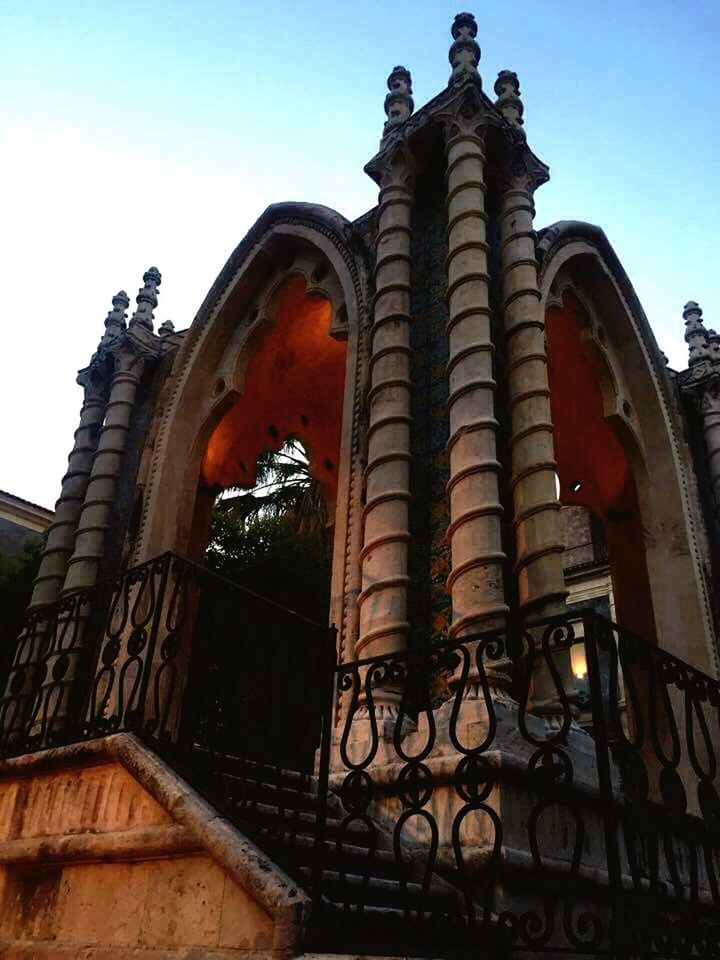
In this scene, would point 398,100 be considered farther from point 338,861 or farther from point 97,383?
A: point 338,861

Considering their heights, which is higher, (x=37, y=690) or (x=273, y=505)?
(x=273, y=505)

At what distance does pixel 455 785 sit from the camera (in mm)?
3641

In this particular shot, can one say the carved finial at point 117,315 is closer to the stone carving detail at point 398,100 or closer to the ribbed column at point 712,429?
the stone carving detail at point 398,100

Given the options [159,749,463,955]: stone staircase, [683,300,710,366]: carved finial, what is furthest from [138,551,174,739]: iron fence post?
[683,300,710,366]: carved finial

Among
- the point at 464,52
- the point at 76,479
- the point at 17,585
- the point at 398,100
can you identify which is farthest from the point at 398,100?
the point at 17,585

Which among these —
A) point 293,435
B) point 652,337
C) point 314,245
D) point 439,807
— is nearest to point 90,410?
point 293,435

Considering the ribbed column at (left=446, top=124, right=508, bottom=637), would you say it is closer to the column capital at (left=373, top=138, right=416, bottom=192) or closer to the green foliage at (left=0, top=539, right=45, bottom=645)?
the column capital at (left=373, top=138, right=416, bottom=192)

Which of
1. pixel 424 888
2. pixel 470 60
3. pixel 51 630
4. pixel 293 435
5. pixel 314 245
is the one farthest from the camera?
pixel 293 435

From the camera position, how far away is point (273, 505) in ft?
63.9

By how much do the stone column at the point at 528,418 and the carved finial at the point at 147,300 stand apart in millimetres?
6637

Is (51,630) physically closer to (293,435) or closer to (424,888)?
(424,888)

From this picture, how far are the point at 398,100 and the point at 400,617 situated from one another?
19.7ft

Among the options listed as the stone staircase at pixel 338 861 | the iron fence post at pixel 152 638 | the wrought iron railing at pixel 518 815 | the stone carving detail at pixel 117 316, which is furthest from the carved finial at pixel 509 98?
the stone staircase at pixel 338 861

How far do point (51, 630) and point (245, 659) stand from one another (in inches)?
78.4
